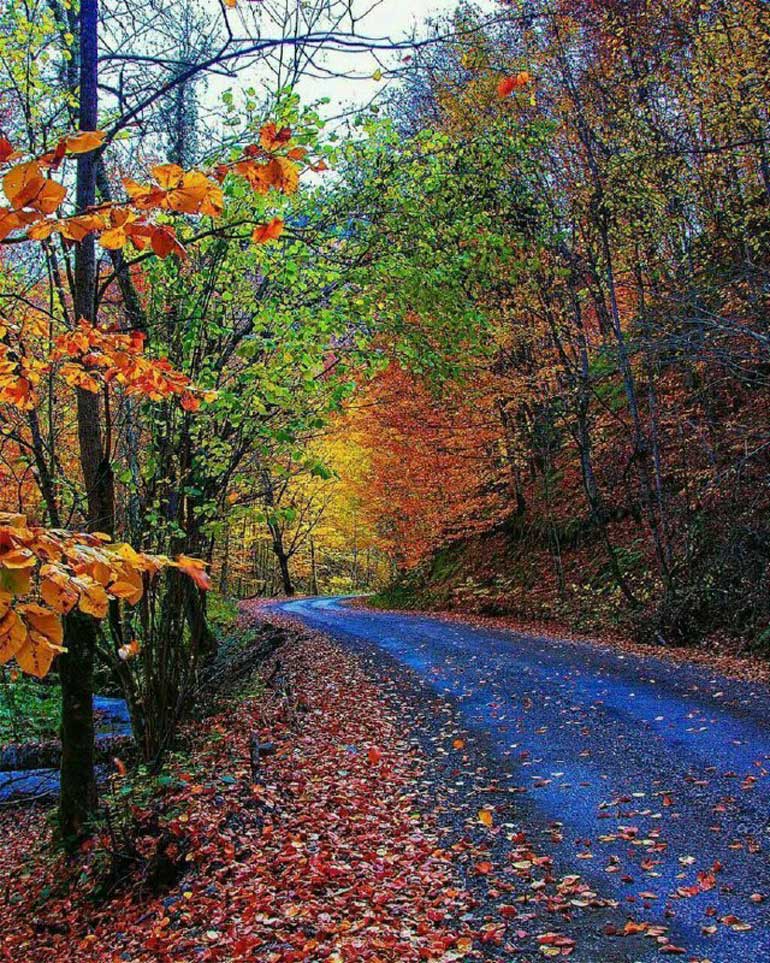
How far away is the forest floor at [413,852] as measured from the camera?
12.1 ft

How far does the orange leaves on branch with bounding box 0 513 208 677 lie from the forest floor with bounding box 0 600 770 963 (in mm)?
2883

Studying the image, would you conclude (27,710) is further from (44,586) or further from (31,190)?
(31,190)

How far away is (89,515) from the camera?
5.74 metres

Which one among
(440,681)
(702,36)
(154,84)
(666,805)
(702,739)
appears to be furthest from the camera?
(702,36)

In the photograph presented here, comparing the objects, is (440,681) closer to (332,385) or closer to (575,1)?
(332,385)

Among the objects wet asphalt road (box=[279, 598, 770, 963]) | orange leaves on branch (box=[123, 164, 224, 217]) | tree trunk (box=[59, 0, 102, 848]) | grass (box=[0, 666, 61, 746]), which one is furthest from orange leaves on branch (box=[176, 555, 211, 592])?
grass (box=[0, 666, 61, 746])

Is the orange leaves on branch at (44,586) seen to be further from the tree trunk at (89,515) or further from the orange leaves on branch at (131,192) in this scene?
the tree trunk at (89,515)

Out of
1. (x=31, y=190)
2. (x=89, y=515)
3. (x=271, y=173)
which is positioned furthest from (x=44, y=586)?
(x=89, y=515)

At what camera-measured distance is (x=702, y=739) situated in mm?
6219

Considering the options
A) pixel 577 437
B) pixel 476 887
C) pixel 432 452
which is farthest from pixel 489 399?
pixel 476 887

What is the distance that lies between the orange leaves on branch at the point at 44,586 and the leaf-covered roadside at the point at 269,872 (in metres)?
2.90

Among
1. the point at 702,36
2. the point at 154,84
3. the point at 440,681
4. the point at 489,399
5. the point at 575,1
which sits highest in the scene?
the point at 575,1

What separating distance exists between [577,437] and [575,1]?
9.31 m

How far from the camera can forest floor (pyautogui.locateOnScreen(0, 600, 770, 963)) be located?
3689 mm
